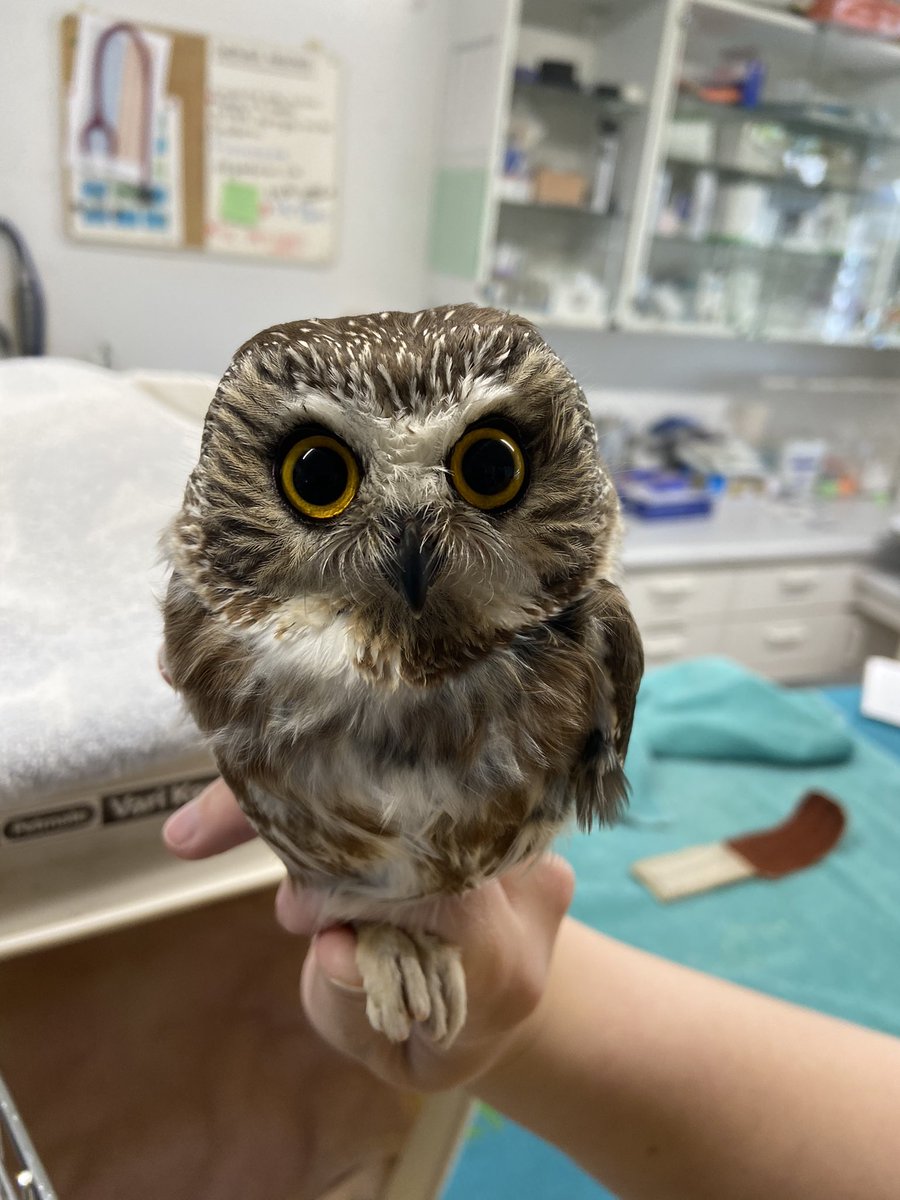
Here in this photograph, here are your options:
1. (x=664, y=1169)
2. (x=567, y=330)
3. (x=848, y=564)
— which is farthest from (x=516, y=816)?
(x=848, y=564)

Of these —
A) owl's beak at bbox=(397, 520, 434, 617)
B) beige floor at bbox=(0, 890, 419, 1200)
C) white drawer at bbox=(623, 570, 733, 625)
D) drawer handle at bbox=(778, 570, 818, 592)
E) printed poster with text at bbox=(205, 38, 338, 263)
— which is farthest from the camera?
drawer handle at bbox=(778, 570, 818, 592)

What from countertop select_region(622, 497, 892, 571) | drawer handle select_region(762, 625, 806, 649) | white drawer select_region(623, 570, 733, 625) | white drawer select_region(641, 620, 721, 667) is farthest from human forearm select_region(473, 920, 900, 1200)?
drawer handle select_region(762, 625, 806, 649)

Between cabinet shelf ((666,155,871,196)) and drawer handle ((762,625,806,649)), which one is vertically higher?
cabinet shelf ((666,155,871,196))

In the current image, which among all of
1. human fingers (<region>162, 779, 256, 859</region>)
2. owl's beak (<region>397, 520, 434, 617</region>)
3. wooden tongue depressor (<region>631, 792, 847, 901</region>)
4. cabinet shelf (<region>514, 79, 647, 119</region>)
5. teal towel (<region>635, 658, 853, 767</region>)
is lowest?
wooden tongue depressor (<region>631, 792, 847, 901</region>)

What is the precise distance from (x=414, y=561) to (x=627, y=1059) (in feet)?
1.72

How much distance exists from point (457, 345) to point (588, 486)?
0.12 m

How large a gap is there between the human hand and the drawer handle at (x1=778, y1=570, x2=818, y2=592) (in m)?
2.47

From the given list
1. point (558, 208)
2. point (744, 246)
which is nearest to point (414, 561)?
point (558, 208)

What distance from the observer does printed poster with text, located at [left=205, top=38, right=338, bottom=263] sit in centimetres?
225

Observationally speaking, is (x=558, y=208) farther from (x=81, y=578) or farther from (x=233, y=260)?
(x=81, y=578)

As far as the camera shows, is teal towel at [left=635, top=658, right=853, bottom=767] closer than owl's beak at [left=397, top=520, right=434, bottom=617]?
No

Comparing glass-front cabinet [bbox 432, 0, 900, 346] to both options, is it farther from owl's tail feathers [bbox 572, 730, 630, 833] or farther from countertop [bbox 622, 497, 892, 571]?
owl's tail feathers [bbox 572, 730, 630, 833]

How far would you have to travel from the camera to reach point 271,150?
92.4 inches

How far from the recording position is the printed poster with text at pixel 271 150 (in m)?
2.25
